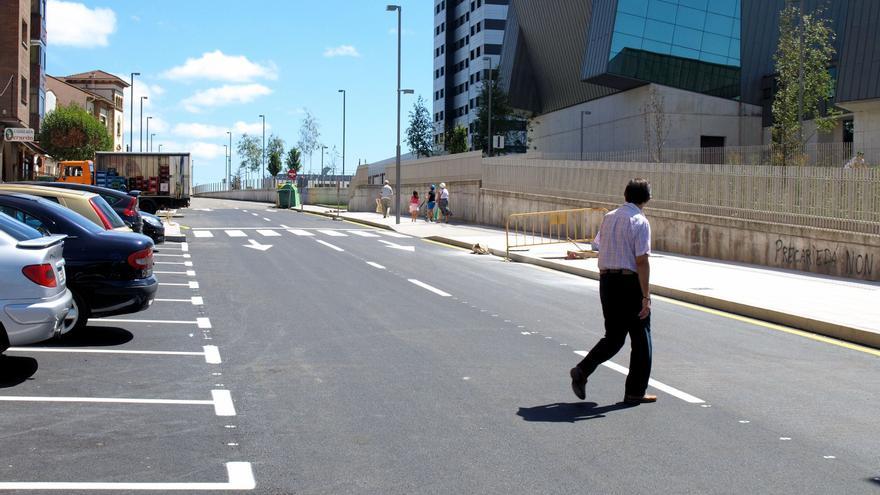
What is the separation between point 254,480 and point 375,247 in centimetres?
2086

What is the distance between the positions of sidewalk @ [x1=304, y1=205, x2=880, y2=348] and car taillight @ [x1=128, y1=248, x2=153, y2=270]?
8083mm

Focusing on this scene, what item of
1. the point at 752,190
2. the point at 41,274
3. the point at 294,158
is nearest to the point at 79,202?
the point at 41,274

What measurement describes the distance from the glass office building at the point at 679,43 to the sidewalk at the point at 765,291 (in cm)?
2692

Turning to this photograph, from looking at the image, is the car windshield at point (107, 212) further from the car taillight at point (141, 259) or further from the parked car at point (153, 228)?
the parked car at point (153, 228)

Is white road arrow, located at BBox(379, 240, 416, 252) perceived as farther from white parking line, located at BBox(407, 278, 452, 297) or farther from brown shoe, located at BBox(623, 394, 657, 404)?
brown shoe, located at BBox(623, 394, 657, 404)

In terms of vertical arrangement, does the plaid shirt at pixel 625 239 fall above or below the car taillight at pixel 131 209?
above

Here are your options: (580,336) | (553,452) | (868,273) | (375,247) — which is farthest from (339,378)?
(375,247)

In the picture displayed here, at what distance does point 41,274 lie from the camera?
8195 millimetres

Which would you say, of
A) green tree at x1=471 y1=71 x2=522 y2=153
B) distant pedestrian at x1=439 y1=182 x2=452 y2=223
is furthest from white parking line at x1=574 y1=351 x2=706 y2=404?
green tree at x1=471 y1=71 x2=522 y2=153

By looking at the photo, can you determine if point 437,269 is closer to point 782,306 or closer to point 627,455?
point 782,306

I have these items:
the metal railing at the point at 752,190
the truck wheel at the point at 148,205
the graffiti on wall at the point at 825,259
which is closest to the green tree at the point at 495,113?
the truck wheel at the point at 148,205

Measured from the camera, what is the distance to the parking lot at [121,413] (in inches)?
217

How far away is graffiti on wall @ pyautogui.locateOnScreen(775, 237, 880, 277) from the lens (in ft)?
61.0

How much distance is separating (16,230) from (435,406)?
430cm
